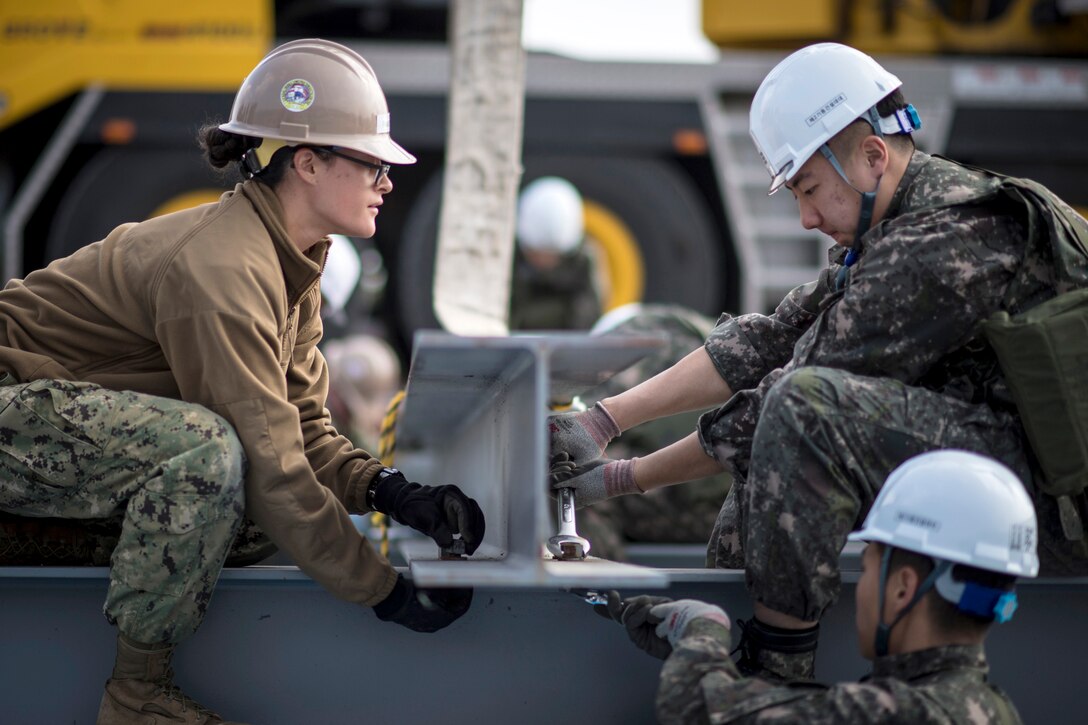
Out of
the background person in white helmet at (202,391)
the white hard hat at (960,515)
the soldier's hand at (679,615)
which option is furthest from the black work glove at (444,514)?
the white hard hat at (960,515)

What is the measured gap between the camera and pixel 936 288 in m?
2.75

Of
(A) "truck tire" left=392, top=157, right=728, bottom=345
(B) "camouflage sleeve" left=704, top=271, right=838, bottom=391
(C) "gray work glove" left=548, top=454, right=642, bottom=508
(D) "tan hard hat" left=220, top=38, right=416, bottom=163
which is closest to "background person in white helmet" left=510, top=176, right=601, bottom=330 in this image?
(A) "truck tire" left=392, top=157, right=728, bottom=345

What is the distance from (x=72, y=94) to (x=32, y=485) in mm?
5651

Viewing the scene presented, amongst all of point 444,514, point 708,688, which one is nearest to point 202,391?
point 444,514

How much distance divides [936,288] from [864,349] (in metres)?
0.19

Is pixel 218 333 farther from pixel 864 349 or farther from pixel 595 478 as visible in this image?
pixel 864 349

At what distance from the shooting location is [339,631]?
2.90m

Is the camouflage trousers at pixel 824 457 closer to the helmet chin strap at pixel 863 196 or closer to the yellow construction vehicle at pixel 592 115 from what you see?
the helmet chin strap at pixel 863 196

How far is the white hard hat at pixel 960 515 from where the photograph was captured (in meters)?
2.29

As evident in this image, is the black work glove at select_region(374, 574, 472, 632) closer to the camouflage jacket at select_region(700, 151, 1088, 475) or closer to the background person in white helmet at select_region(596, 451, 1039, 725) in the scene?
the background person in white helmet at select_region(596, 451, 1039, 725)

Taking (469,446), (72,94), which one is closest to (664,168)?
(72,94)

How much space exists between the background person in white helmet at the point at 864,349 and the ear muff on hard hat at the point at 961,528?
279 mm

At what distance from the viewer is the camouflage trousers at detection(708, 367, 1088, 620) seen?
8.64ft

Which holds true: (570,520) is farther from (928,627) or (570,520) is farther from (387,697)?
(928,627)
